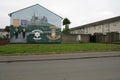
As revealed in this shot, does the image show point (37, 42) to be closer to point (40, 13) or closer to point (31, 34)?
point (31, 34)

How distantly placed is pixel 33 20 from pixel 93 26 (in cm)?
3559

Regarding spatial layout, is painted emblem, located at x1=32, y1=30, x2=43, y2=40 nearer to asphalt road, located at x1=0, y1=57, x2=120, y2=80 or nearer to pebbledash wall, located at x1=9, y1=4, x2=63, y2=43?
pebbledash wall, located at x1=9, y1=4, x2=63, y2=43

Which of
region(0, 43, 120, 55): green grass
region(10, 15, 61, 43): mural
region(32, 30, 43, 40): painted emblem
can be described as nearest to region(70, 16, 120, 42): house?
region(10, 15, 61, 43): mural

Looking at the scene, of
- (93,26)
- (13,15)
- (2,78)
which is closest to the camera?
(2,78)

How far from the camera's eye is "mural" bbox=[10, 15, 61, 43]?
120 feet

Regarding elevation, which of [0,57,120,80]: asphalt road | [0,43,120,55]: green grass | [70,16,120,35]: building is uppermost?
[70,16,120,35]: building

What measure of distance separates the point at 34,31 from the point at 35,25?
124 cm

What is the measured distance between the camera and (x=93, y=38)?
51344 millimetres

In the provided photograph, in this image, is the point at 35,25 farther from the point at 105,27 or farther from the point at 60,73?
the point at 60,73

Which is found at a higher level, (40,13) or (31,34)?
(40,13)

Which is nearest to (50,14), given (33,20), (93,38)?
(33,20)

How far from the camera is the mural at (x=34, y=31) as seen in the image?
3647 cm

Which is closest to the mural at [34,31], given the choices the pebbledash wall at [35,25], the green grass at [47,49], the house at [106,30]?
the pebbledash wall at [35,25]

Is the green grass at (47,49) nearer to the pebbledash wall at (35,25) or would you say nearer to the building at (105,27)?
the pebbledash wall at (35,25)
